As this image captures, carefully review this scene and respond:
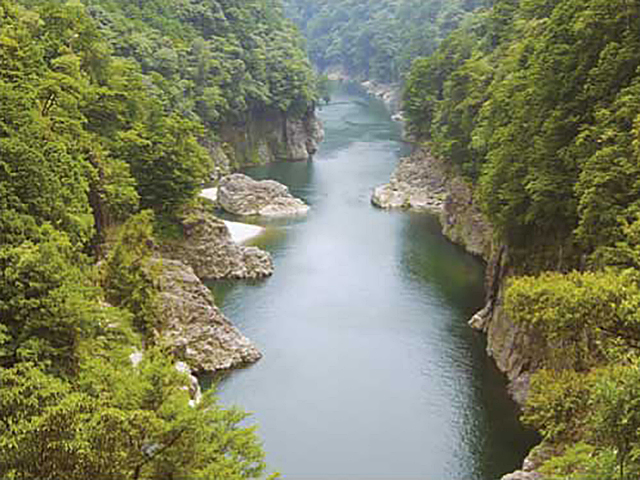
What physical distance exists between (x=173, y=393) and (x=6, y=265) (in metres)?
7.46

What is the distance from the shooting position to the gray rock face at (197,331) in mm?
34000

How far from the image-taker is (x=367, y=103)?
4879 inches

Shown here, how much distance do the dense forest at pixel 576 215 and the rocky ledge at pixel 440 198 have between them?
3816mm

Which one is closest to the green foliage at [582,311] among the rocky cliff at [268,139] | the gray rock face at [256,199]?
the gray rock face at [256,199]

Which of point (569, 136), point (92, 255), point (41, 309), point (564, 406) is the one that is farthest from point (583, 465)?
point (92, 255)

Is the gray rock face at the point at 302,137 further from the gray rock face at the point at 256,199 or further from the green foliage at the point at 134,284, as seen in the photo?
the green foliage at the point at 134,284

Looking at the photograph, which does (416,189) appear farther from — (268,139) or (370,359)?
(370,359)

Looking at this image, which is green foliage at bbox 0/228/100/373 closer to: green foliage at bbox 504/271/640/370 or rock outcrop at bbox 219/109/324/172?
green foliage at bbox 504/271/640/370

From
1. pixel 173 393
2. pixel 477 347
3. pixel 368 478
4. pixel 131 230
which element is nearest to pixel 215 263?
pixel 131 230

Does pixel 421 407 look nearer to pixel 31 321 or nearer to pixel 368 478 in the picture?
pixel 368 478

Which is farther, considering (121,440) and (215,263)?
(215,263)

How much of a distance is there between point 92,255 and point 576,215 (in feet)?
74.3

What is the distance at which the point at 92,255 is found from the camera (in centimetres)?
3712

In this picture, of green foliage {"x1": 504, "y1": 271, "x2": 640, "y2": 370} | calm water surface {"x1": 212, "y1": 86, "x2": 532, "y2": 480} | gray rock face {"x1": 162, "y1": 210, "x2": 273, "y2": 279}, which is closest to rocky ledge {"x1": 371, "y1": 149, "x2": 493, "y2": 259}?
calm water surface {"x1": 212, "y1": 86, "x2": 532, "y2": 480}
